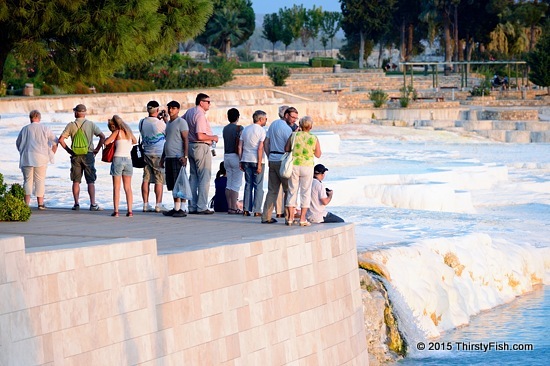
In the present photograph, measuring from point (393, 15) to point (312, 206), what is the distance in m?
63.8

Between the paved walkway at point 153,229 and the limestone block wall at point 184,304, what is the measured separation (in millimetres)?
257

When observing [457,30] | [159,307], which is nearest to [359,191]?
[159,307]

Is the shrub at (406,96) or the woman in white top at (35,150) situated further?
the shrub at (406,96)

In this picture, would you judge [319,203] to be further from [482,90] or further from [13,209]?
Answer: [482,90]

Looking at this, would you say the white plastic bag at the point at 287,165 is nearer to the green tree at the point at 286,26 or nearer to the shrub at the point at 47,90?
the shrub at the point at 47,90

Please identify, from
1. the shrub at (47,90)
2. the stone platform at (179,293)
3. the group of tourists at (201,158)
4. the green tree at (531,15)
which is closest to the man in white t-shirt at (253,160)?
the group of tourists at (201,158)

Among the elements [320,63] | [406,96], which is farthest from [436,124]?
[320,63]

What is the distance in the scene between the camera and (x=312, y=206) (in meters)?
11.9

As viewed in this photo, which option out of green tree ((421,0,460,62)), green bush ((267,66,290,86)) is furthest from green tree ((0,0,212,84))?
green tree ((421,0,460,62))

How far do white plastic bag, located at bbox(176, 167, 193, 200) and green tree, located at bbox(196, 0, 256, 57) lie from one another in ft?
192

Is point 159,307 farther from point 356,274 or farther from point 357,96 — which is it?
point 357,96

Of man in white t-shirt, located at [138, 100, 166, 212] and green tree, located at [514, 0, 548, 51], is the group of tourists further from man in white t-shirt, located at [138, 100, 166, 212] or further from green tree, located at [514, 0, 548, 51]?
green tree, located at [514, 0, 548, 51]

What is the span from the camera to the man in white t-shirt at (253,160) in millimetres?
12977

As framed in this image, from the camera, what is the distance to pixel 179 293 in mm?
8820
